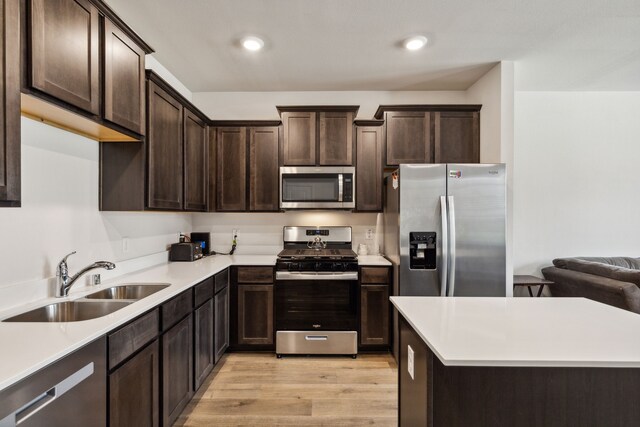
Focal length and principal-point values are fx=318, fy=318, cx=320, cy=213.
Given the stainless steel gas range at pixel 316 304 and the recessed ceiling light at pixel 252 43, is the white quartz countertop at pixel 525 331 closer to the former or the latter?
the stainless steel gas range at pixel 316 304

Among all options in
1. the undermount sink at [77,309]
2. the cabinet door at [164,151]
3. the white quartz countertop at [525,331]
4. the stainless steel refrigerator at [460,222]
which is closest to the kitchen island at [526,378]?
the white quartz countertop at [525,331]

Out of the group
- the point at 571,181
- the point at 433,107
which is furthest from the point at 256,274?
the point at 571,181

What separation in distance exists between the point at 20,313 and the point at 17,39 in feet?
3.93

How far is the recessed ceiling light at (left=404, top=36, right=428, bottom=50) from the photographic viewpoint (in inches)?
98.7

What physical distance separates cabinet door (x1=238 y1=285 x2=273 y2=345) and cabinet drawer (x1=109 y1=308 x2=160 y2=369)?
1316 millimetres

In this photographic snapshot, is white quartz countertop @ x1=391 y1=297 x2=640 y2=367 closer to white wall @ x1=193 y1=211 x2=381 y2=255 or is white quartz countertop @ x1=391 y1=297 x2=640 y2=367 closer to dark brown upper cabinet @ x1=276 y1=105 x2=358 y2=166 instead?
dark brown upper cabinet @ x1=276 y1=105 x2=358 y2=166

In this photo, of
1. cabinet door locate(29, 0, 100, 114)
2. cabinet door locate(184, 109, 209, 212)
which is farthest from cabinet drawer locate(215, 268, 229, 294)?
cabinet door locate(29, 0, 100, 114)

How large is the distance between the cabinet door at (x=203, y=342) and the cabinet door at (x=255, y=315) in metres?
A: 0.45

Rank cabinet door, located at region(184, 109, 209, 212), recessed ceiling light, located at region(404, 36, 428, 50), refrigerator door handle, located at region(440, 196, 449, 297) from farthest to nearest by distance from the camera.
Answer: cabinet door, located at region(184, 109, 209, 212)
refrigerator door handle, located at region(440, 196, 449, 297)
recessed ceiling light, located at region(404, 36, 428, 50)

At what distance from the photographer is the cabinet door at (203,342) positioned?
2.29m

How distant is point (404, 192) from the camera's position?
2.72 m

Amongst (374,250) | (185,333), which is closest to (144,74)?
(185,333)

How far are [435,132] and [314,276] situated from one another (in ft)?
6.21

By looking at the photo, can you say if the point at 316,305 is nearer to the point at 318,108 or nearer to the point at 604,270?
the point at 318,108
